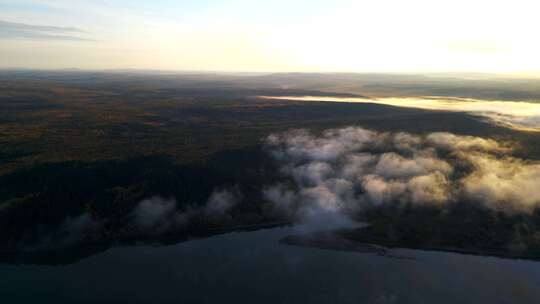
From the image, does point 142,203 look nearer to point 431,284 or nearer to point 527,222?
point 431,284

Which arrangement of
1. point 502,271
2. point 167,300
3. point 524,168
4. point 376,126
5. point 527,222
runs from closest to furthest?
point 167,300
point 502,271
point 527,222
point 524,168
point 376,126

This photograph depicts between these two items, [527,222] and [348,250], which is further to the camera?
[527,222]

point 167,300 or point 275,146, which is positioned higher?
point 275,146

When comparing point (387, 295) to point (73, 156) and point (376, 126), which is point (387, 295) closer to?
point (73, 156)

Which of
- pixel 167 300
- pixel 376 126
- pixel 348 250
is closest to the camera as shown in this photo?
pixel 167 300

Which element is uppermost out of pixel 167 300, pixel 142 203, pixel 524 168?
pixel 524 168

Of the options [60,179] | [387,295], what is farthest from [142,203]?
[387,295]
